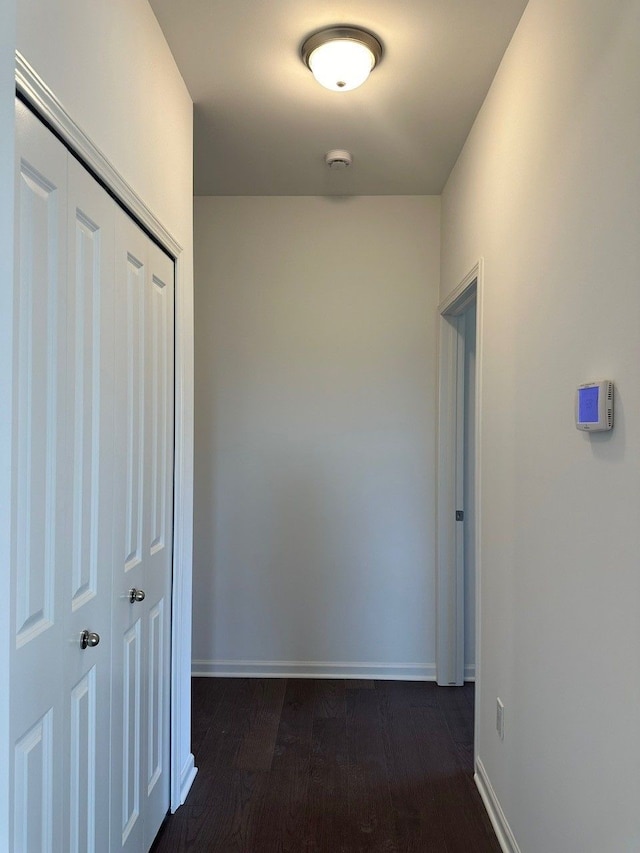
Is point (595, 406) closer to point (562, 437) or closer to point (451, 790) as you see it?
point (562, 437)

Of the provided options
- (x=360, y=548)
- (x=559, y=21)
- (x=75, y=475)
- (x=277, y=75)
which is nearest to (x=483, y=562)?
(x=360, y=548)

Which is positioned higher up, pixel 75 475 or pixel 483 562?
pixel 75 475

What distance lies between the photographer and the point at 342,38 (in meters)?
2.01

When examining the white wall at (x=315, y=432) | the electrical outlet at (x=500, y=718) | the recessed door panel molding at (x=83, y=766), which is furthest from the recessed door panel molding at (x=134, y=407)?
the white wall at (x=315, y=432)

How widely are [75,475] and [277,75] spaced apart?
1711 mm

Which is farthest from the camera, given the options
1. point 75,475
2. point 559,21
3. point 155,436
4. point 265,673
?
point 265,673

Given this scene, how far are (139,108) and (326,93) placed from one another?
889mm

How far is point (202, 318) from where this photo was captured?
11.5 ft

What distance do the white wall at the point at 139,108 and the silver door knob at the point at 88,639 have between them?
2.75 ft

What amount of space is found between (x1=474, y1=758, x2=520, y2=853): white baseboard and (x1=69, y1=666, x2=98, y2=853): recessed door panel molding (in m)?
1.29

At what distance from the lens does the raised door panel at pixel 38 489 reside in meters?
1.12

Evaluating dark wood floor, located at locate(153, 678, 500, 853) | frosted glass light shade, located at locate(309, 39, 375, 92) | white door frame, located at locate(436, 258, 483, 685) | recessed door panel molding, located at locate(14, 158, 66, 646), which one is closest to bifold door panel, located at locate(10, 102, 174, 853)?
recessed door panel molding, located at locate(14, 158, 66, 646)

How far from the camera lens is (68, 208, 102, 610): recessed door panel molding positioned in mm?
1385

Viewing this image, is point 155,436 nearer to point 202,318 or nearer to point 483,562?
point 483,562
